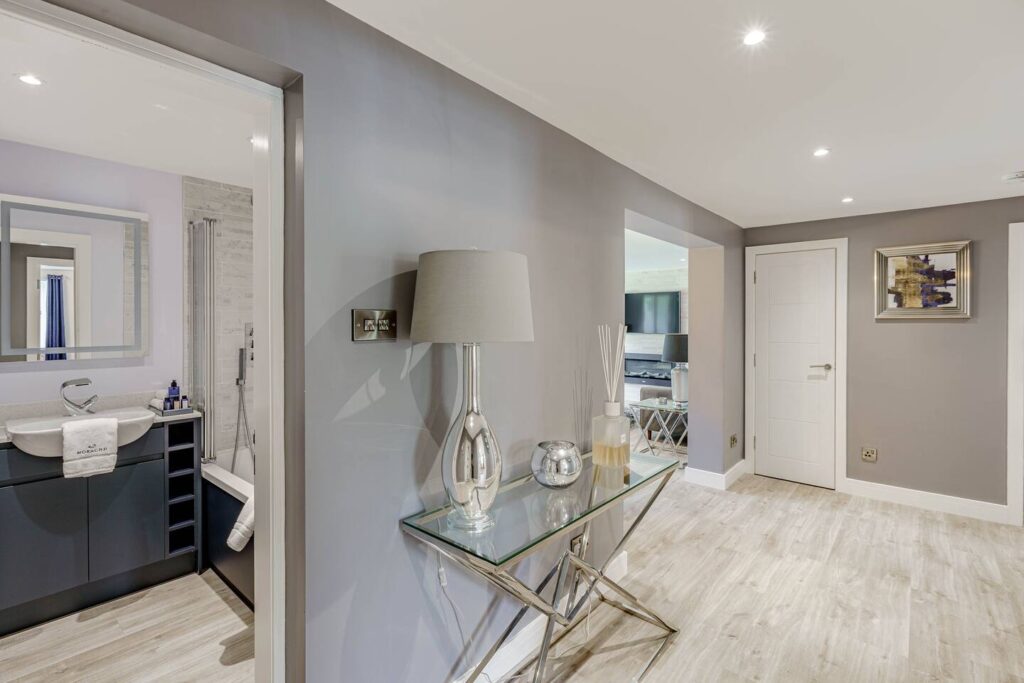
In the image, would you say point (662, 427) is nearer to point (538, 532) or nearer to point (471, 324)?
point (538, 532)

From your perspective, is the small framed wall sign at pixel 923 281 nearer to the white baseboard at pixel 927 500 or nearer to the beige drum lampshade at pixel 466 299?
the white baseboard at pixel 927 500

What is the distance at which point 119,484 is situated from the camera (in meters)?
2.57

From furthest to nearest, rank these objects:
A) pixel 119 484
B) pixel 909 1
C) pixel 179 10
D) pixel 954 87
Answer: pixel 119 484 < pixel 954 87 < pixel 909 1 < pixel 179 10

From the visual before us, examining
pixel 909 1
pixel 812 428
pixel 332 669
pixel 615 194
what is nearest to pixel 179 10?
pixel 332 669

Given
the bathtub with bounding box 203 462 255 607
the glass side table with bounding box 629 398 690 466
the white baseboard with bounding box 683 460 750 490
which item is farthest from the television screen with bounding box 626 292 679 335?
the bathtub with bounding box 203 462 255 607

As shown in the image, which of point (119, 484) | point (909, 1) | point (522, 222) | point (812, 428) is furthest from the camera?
point (812, 428)

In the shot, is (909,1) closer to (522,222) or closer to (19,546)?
(522,222)

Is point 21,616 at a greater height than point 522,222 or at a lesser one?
lesser

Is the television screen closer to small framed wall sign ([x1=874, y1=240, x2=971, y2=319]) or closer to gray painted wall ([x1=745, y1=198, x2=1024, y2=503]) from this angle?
gray painted wall ([x1=745, y1=198, x2=1024, y2=503])

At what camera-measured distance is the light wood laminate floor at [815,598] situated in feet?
6.87

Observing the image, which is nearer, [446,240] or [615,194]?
[446,240]

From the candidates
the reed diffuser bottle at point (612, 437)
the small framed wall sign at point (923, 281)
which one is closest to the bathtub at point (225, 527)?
the reed diffuser bottle at point (612, 437)

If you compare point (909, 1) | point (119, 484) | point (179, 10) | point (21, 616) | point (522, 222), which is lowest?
point (21, 616)

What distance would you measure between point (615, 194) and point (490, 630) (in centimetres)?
220
